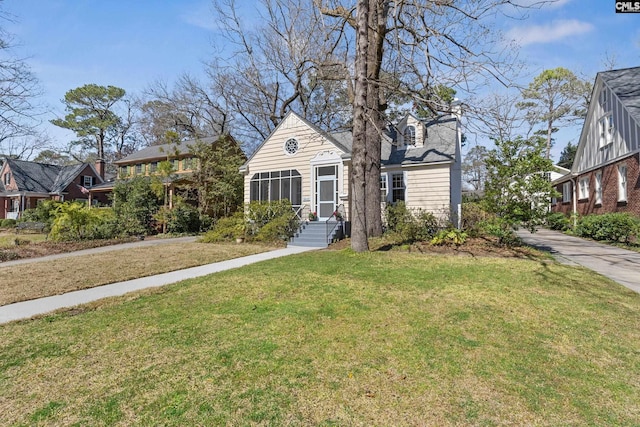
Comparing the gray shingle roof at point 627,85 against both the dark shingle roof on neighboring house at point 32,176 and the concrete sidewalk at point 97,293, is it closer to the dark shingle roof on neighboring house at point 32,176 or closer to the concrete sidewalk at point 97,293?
the concrete sidewalk at point 97,293

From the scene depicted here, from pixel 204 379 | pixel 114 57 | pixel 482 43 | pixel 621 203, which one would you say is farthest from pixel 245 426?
pixel 621 203

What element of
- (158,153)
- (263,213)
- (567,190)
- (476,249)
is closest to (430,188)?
(476,249)

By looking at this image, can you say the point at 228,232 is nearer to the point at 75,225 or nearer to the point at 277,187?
the point at 277,187

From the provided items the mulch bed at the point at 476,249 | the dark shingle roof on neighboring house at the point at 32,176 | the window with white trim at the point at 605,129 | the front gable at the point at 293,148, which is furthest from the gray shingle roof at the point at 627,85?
the dark shingle roof on neighboring house at the point at 32,176

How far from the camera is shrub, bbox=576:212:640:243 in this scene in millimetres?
11453

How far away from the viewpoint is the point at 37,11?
1002 centimetres

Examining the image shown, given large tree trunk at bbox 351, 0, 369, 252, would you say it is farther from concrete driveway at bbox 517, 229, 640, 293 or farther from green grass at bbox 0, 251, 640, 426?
concrete driveway at bbox 517, 229, 640, 293

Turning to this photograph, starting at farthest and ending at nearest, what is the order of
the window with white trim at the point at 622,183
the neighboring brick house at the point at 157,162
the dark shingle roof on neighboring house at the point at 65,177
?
the dark shingle roof on neighboring house at the point at 65,177, the neighboring brick house at the point at 157,162, the window with white trim at the point at 622,183

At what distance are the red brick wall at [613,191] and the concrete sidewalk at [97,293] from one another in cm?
1491

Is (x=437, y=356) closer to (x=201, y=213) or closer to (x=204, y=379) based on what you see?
(x=204, y=379)

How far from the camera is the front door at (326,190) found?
14.4 metres

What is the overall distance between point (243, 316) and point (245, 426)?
2.15m

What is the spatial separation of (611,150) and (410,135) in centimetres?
924

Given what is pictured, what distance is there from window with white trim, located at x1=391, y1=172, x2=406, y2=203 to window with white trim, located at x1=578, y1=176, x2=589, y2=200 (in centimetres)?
1140
